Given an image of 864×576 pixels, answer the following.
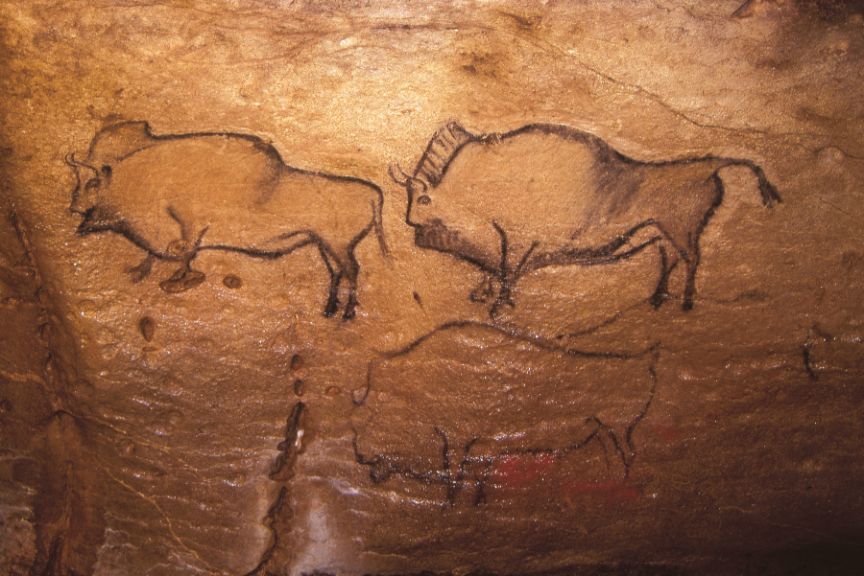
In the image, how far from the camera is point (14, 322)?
300cm

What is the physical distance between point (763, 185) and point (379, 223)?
1.88m

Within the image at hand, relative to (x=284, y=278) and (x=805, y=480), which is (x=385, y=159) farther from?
(x=805, y=480)

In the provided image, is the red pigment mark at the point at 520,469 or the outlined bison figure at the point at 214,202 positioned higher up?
the outlined bison figure at the point at 214,202

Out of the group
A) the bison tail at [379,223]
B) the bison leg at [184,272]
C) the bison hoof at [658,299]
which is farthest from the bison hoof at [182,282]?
the bison hoof at [658,299]

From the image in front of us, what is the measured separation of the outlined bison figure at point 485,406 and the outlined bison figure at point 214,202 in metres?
0.48

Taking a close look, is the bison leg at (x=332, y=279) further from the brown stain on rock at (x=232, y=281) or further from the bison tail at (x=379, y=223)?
the brown stain on rock at (x=232, y=281)

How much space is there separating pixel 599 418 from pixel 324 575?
149 centimetres

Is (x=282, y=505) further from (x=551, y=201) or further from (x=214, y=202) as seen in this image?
(x=551, y=201)

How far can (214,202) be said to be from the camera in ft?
10.5

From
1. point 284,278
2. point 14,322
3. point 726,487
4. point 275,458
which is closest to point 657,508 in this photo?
point 726,487

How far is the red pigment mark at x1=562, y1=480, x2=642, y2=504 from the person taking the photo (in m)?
3.09

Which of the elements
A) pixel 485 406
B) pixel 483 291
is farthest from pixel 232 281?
pixel 485 406

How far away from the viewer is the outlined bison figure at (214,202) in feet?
10.4

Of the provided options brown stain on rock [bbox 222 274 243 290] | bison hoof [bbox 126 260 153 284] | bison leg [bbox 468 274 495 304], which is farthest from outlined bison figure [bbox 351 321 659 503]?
bison hoof [bbox 126 260 153 284]
